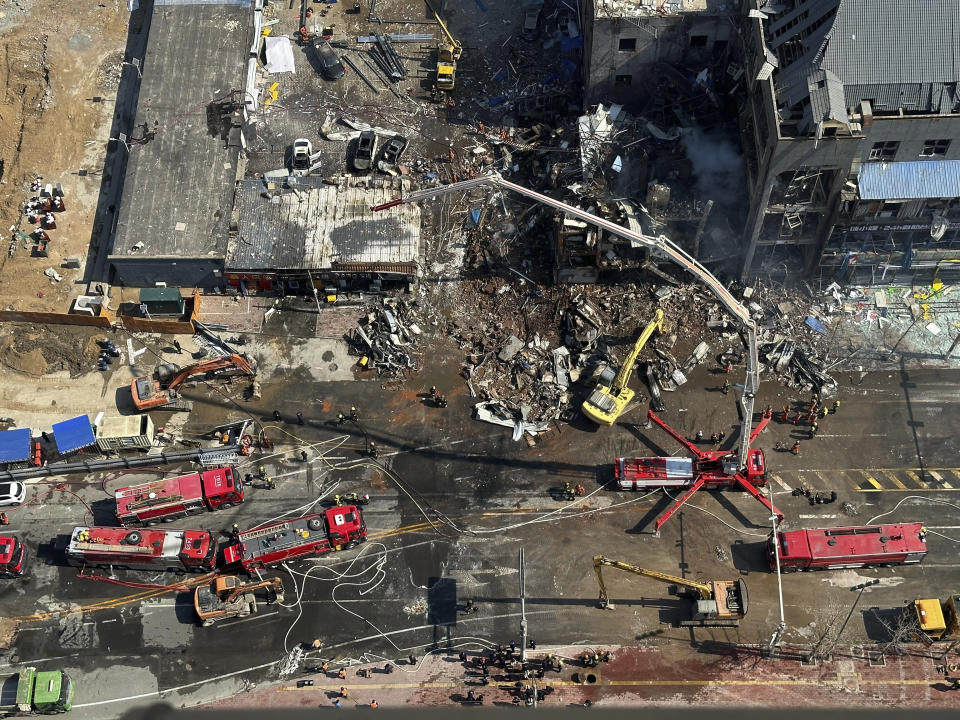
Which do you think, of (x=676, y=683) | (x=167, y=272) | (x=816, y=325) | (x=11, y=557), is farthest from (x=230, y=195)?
(x=676, y=683)

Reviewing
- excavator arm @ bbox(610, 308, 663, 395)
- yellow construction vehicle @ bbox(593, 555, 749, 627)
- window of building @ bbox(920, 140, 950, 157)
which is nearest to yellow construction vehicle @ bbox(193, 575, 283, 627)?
yellow construction vehicle @ bbox(593, 555, 749, 627)

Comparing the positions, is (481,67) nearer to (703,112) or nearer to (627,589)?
(703,112)

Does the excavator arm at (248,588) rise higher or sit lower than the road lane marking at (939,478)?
lower

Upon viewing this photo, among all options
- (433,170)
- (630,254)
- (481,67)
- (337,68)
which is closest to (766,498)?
(630,254)

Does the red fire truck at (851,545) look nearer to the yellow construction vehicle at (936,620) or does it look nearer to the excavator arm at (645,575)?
the yellow construction vehicle at (936,620)

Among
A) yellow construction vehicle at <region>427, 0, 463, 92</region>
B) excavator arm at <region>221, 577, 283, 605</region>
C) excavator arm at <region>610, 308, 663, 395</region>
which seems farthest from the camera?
yellow construction vehicle at <region>427, 0, 463, 92</region>

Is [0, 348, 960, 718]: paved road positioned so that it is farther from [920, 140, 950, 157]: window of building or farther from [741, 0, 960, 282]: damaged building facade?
[920, 140, 950, 157]: window of building

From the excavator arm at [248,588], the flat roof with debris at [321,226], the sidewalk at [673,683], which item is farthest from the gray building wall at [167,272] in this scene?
the sidewalk at [673,683]
